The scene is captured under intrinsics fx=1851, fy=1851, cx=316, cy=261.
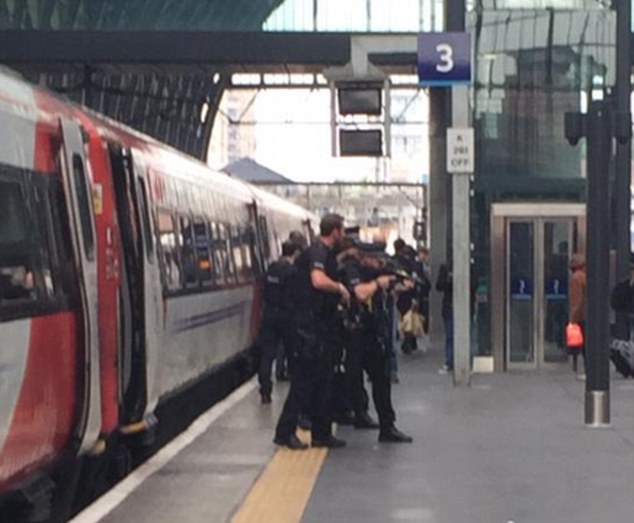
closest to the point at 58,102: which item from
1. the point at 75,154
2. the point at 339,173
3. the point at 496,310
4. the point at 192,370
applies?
the point at 75,154

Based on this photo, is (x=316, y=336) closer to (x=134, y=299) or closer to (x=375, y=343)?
(x=375, y=343)

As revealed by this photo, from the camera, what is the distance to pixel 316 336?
46.1 feet

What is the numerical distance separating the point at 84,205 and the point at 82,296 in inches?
28.8

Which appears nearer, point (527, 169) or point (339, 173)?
point (527, 169)

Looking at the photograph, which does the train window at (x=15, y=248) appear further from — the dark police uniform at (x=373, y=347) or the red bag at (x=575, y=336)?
the red bag at (x=575, y=336)

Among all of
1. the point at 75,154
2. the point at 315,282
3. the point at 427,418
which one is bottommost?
the point at 427,418

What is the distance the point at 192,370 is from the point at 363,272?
4285mm

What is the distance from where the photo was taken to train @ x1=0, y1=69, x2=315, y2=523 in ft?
32.7

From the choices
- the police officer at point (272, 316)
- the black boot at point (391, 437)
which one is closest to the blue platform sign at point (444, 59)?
the police officer at point (272, 316)

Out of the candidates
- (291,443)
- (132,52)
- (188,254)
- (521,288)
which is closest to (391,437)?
(291,443)

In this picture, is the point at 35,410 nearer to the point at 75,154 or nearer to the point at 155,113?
the point at 75,154

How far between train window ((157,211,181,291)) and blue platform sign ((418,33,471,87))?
4.19 m

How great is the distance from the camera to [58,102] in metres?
12.2

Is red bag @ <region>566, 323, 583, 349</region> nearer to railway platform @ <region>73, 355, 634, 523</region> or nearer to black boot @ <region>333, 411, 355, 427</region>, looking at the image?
railway platform @ <region>73, 355, 634, 523</region>
